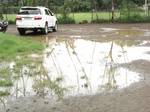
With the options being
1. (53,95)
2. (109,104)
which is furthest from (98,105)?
(53,95)

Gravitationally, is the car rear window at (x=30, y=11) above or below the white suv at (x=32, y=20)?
above

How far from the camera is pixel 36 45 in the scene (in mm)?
19953

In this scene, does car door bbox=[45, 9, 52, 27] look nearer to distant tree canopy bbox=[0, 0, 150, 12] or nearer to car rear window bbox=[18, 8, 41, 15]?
car rear window bbox=[18, 8, 41, 15]

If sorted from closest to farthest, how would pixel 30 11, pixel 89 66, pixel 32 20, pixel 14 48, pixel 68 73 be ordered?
1. pixel 68 73
2. pixel 89 66
3. pixel 14 48
4. pixel 32 20
5. pixel 30 11

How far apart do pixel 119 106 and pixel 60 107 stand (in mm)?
1193

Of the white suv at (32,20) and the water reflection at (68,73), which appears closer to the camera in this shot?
the water reflection at (68,73)

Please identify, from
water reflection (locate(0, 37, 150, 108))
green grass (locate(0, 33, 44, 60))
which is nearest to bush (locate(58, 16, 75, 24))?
green grass (locate(0, 33, 44, 60))

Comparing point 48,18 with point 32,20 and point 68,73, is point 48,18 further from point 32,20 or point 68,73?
point 68,73

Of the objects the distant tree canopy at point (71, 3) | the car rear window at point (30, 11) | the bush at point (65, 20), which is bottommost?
the bush at point (65, 20)

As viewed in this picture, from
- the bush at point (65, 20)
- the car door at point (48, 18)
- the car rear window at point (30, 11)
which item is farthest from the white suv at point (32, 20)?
the bush at point (65, 20)

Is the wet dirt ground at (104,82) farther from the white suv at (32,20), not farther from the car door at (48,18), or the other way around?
the car door at (48,18)

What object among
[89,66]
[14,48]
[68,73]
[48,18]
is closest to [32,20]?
[48,18]

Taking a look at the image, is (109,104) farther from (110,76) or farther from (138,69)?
(138,69)

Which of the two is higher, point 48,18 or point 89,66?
point 48,18
